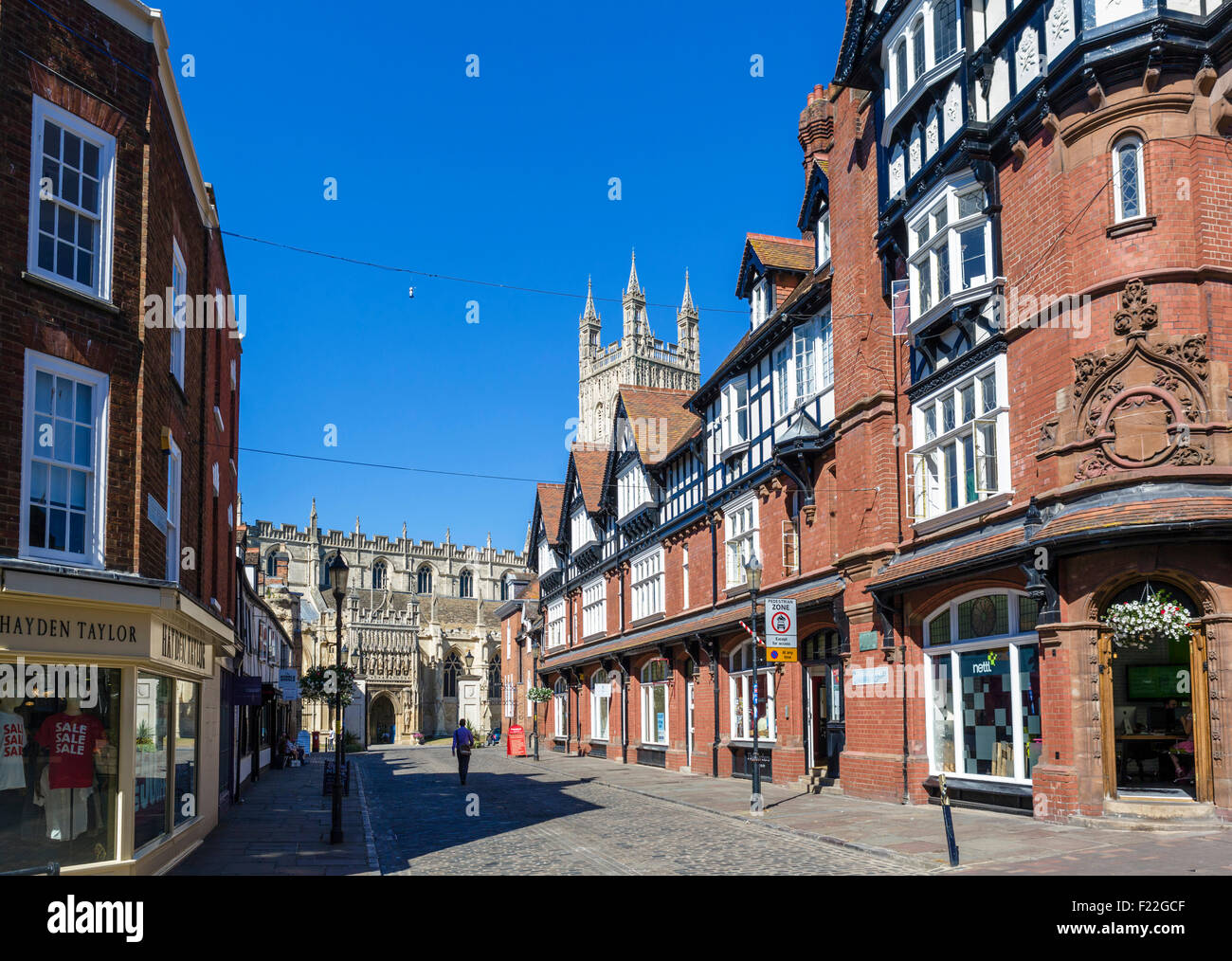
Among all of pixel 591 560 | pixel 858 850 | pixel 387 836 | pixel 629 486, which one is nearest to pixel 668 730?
pixel 629 486

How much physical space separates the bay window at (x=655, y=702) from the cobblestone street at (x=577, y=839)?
768cm

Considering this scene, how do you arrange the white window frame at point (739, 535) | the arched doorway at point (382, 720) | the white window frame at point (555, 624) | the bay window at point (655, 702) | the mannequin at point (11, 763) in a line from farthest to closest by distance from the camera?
1. the arched doorway at point (382, 720)
2. the white window frame at point (555, 624)
3. the bay window at point (655, 702)
4. the white window frame at point (739, 535)
5. the mannequin at point (11, 763)

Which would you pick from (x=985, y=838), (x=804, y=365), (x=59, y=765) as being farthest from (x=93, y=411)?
(x=804, y=365)

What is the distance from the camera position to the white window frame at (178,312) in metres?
15.3

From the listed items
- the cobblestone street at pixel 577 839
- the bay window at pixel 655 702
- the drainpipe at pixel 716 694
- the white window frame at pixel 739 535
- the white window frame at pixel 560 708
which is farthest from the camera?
the white window frame at pixel 560 708

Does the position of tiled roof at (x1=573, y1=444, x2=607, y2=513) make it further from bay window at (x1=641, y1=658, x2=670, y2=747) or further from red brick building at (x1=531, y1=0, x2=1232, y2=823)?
red brick building at (x1=531, y1=0, x2=1232, y2=823)

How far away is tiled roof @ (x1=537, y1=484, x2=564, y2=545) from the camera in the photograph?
2140 inches

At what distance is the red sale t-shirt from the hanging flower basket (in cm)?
1243

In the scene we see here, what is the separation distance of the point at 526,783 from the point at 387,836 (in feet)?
40.6

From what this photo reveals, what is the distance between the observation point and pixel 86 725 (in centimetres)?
1165

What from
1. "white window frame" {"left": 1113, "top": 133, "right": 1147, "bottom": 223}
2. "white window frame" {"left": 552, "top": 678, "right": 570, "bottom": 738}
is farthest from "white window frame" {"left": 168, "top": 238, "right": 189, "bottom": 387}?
"white window frame" {"left": 552, "top": 678, "right": 570, "bottom": 738}

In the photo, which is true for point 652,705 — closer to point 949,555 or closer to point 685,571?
point 685,571

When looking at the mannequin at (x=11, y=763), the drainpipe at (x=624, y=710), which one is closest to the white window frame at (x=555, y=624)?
the drainpipe at (x=624, y=710)

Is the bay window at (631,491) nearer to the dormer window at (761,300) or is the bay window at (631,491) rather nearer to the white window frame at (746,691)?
the white window frame at (746,691)
